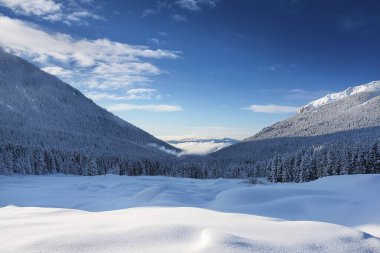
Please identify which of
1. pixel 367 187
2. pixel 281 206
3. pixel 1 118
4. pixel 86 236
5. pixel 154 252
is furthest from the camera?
pixel 1 118

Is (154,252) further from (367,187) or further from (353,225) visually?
(367,187)

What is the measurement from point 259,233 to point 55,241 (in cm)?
384

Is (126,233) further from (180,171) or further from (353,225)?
(180,171)

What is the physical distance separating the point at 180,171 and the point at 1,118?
13049cm

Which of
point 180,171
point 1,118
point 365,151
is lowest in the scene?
point 180,171

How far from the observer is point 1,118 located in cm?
18125

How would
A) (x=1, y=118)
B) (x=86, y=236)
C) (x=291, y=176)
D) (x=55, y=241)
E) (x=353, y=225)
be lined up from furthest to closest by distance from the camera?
1. (x=1, y=118)
2. (x=291, y=176)
3. (x=353, y=225)
4. (x=86, y=236)
5. (x=55, y=241)

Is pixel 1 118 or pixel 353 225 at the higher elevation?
pixel 1 118

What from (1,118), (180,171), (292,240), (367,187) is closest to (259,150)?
(180,171)

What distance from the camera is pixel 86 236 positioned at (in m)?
5.42

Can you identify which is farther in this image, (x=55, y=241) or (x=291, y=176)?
(x=291, y=176)

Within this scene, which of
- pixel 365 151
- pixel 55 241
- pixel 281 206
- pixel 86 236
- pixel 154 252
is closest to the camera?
pixel 154 252

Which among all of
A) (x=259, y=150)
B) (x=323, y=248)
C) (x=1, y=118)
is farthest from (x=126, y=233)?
(x=1, y=118)

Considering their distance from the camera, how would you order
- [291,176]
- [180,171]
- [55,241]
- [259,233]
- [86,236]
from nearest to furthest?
[55,241] < [86,236] < [259,233] < [291,176] < [180,171]
